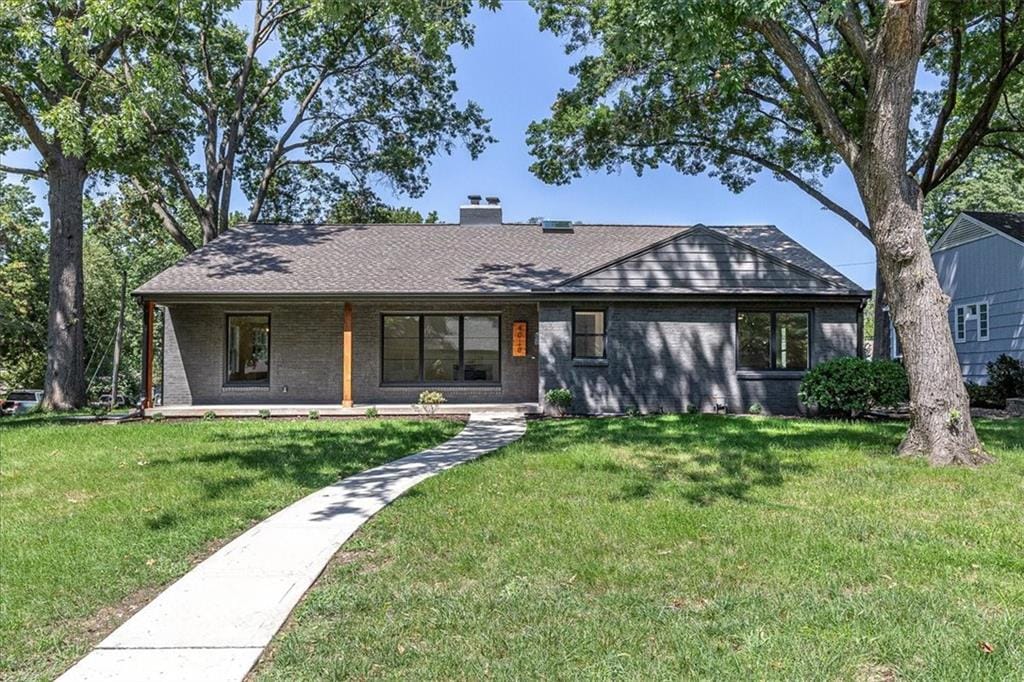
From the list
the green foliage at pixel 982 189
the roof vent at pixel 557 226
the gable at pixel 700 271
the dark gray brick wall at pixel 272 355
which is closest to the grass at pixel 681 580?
the gable at pixel 700 271

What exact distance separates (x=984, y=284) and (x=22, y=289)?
3790 centimetres

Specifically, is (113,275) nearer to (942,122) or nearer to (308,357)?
(308,357)

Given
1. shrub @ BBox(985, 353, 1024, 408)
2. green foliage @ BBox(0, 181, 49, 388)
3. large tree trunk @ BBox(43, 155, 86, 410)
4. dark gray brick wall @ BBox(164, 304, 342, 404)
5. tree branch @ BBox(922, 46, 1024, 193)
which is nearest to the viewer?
tree branch @ BBox(922, 46, 1024, 193)

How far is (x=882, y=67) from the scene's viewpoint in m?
7.39

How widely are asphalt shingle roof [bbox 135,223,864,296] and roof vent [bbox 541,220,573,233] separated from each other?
0.66 ft

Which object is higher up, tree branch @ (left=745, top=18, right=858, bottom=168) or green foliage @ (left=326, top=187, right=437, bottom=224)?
green foliage @ (left=326, top=187, right=437, bottom=224)

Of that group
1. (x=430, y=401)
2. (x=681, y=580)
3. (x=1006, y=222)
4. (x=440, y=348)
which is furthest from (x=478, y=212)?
(x=681, y=580)

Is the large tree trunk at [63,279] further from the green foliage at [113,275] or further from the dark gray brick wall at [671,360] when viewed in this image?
the dark gray brick wall at [671,360]

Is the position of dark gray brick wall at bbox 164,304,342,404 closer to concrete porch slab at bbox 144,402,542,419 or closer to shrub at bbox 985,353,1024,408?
concrete porch slab at bbox 144,402,542,419

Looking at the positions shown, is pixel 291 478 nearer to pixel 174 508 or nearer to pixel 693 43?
pixel 174 508

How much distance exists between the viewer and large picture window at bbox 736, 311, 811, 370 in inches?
543

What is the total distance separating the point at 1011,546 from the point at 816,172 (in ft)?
53.0

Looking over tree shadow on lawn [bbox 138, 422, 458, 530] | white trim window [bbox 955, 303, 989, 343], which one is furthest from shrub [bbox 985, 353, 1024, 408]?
tree shadow on lawn [bbox 138, 422, 458, 530]

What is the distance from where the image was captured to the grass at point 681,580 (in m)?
2.85
